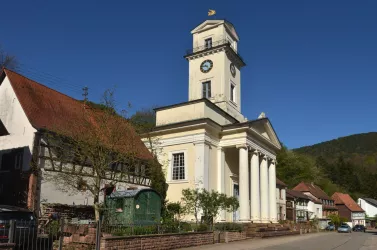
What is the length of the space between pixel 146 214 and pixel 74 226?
6973 millimetres

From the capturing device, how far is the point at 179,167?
108ft

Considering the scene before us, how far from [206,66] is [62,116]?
18103 millimetres

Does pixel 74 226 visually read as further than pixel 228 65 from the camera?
No

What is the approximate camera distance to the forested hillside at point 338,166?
8600 centimetres

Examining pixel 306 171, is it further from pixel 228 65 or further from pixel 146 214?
pixel 146 214

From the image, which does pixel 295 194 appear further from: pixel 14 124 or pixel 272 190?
pixel 14 124

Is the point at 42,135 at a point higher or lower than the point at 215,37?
lower

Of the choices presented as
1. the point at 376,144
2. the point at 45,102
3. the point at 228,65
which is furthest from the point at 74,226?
the point at 376,144

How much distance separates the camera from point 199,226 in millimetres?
21188

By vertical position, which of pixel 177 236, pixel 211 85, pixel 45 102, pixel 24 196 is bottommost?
pixel 177 236

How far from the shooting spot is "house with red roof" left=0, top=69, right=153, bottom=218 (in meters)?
19.7

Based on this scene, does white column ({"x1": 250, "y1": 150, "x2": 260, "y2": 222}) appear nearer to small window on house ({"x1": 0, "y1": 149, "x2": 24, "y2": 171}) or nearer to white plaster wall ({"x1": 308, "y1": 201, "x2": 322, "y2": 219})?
small window on house ({"x1": 0, "y1": 149, "x2": 24, "y2": 171})

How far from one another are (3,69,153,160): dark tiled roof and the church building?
4089mm

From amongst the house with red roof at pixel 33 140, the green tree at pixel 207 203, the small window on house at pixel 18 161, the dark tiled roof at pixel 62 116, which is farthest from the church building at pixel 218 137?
the small window on house at pixel 18 161
